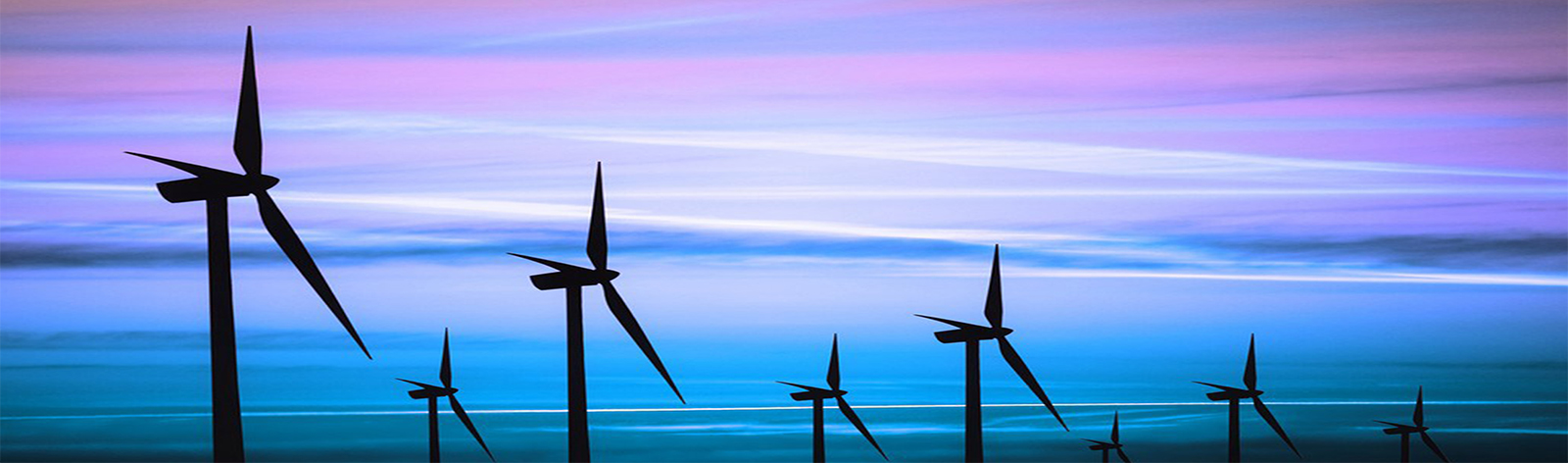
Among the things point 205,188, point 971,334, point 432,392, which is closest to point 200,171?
point 205,188

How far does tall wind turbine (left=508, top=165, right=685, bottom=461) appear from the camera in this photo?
50.2m

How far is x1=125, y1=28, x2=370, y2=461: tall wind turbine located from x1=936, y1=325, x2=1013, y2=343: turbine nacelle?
126 feet

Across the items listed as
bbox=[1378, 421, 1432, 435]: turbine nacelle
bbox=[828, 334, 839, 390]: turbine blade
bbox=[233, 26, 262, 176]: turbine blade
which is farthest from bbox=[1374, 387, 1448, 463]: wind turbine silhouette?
bbox=[233, 26, 262, 176]: turbine blade

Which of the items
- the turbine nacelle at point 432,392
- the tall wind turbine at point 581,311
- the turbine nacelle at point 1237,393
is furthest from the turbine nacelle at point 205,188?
the turbine nacelle at point 1237,393

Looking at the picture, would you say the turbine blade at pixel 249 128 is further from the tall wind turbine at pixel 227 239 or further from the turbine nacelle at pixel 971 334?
the turbine nacelle at pixel 971 334

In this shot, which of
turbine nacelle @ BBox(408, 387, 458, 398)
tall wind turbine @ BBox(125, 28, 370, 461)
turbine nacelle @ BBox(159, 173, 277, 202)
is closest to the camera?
tall wind turbine @ BBox(125, 28, 370, 461)

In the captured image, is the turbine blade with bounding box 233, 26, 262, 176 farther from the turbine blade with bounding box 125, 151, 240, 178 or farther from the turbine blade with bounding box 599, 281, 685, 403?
the turbine blade with bounding box 599, 281, 685, 403

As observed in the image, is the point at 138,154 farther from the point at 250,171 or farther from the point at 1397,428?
the point at 1397,428

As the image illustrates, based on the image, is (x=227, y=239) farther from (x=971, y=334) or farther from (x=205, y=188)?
(x=971, y=334)

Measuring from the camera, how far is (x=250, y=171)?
3750 cm

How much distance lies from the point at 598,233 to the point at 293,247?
1870cm

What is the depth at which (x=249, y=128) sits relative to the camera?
38219 mm

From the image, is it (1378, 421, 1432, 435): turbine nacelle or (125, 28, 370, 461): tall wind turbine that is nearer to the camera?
(125, 28, 370, 461): tall wind turbine

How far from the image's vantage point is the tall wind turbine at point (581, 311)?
50.2 metres
